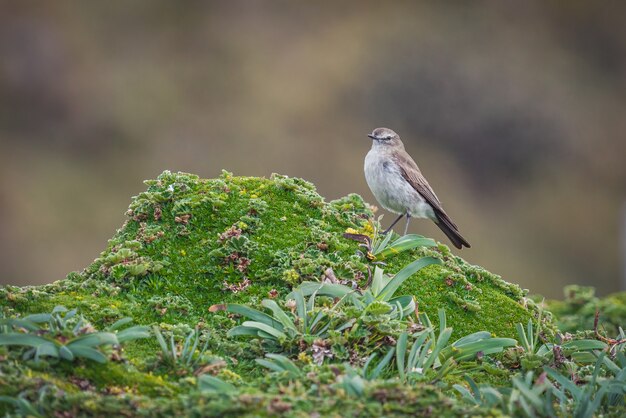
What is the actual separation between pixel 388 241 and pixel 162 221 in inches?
68.6

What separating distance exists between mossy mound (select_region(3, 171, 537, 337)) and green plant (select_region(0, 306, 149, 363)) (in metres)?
0.58

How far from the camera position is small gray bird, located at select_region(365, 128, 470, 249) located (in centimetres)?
927

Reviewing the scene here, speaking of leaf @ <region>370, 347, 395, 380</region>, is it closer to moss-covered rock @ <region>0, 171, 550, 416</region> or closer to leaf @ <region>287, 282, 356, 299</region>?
moss-covered rock @ <region>0, 171, 550, 416</region>

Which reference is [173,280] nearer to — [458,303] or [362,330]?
[362,330]

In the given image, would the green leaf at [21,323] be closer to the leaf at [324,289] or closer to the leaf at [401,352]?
the leaf at [324,289]

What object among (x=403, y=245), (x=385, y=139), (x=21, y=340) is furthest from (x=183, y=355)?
(x=385, y=139)

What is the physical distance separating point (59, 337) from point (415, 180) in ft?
18.5

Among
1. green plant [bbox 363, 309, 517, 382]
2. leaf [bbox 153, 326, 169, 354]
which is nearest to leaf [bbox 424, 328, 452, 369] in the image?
green plant [bbox 363, 309, 517, 382]

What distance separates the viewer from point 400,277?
5.73 m

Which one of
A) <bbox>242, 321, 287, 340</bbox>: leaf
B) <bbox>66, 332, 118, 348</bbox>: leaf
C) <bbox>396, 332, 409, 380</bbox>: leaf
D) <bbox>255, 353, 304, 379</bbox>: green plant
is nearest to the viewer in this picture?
<bbox>66, 332, 118, 348</bbox>: leaf

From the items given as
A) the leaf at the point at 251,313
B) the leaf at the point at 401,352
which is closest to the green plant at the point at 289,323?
the leaf at the point at 251,313

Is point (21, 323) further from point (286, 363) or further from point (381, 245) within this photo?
point (381, 245)

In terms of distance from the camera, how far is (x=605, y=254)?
70.1 feet

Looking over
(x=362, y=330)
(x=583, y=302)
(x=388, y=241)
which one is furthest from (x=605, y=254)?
(x=362, y=330)
